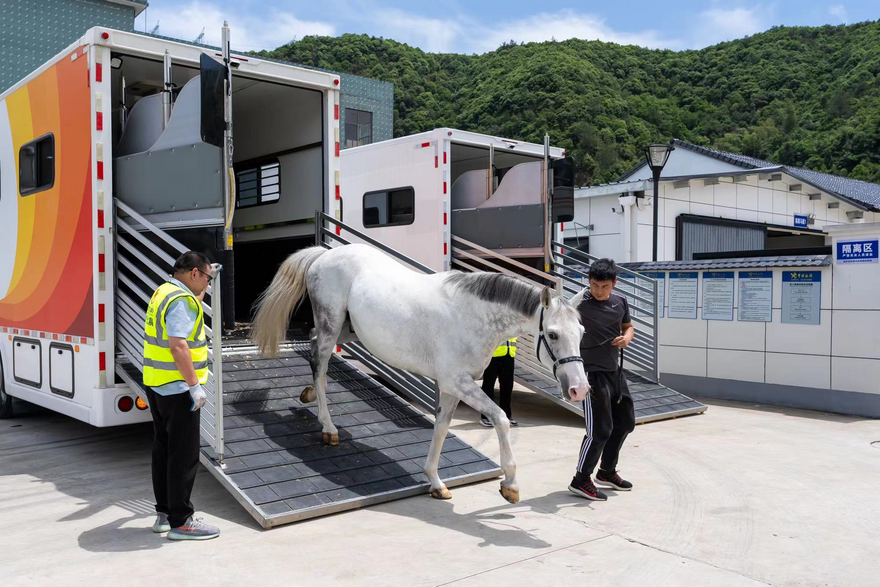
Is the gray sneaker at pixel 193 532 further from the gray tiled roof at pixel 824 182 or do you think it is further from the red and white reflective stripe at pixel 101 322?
the gray tiled roof at pixel 824 182

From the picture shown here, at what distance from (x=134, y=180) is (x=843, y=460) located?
19.6ft

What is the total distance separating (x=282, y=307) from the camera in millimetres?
5512

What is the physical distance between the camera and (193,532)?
13.5 ft

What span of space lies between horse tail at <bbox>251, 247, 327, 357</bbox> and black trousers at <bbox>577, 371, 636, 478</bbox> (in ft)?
7.36

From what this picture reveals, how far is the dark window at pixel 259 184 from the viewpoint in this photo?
755 centimetres

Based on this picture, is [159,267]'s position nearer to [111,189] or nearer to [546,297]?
[111,189]

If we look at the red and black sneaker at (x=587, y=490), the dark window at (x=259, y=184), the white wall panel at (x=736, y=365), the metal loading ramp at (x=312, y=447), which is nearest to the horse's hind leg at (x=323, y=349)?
the metal loading ramp at (x=312, y=447)

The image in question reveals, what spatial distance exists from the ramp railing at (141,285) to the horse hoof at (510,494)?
1.75 m

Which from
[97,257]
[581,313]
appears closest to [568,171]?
[581,313]

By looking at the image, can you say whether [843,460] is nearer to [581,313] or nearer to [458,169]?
[581,313]

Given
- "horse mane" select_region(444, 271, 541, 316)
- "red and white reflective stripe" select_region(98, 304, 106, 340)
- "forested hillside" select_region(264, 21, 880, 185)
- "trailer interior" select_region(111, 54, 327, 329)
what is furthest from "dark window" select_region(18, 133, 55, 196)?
"forested hillside" select_region(264, 21, 880, 185)

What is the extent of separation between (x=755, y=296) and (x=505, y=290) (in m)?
5.50

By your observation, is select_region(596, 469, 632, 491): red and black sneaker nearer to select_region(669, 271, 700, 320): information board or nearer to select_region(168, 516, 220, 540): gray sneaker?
select_region(168, 516, 220, 540): gray sneaker

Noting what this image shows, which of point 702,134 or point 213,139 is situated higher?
point 702,134
